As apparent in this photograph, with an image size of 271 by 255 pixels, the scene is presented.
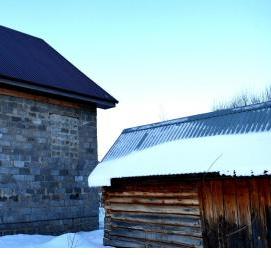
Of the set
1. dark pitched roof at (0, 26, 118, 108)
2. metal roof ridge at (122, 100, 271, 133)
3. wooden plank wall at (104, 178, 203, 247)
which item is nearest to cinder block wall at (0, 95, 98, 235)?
dark pitched roof at (0, 26, 118, 108)

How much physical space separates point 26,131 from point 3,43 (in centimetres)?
398

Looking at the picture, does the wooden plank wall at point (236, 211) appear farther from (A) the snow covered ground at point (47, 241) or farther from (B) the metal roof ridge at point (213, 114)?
(A) the snow covered ground at point (47, 241)

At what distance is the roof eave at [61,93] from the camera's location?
11.6m

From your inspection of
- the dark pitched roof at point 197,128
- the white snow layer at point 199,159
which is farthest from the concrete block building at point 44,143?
the white snow layer at point 199,159

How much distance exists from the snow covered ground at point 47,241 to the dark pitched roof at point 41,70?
4.49 meters

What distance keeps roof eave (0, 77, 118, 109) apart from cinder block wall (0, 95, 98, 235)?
0.45 m

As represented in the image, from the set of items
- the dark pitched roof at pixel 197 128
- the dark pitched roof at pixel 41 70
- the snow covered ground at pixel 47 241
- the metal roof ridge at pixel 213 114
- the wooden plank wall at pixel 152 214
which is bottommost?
the snow covered ground at pixel 47 241

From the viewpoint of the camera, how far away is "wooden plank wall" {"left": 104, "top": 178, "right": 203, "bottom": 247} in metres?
8.49

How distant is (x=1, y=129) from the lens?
455 inches

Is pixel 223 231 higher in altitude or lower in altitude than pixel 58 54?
lower

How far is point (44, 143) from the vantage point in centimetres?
1270
